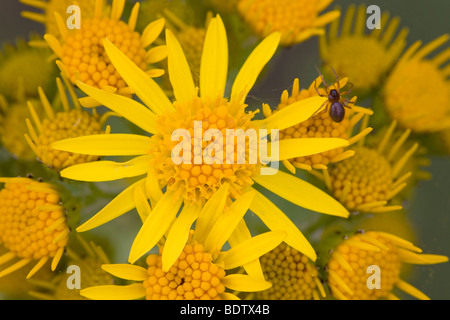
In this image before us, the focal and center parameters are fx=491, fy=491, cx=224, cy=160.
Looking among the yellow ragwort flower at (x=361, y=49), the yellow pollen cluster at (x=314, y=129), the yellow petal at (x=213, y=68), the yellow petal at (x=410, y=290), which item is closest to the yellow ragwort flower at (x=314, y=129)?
the yellow pollen cluster at (x=314, y=129)

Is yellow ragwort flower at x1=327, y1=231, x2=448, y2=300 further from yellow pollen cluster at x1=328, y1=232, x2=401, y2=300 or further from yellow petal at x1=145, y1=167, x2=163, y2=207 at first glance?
yellow petal at x1=145, y1=167, x2=163, y2=207

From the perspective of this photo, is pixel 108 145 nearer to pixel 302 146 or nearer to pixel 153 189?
pixel 153 189

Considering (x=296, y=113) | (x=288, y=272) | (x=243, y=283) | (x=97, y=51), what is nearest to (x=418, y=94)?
(x=296, y=113)

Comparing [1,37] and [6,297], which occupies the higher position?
[1,37]

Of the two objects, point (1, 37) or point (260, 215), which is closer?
point (260, 215)

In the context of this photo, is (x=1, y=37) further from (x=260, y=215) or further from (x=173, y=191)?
(x=260, y=215)

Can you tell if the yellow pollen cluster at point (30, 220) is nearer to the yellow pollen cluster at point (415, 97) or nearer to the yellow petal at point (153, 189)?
the yellow petal at point (153, 189)
